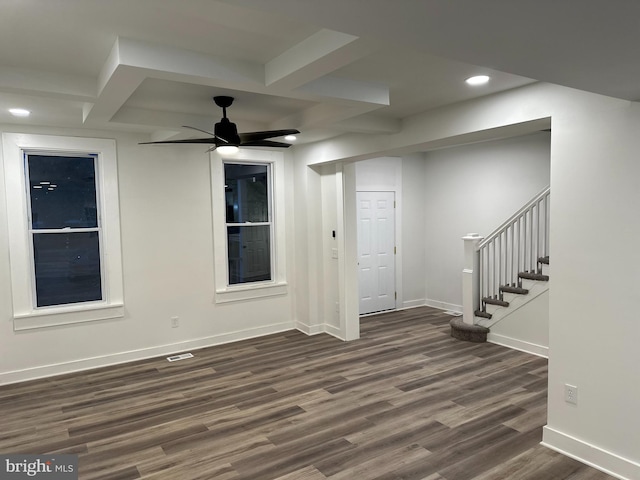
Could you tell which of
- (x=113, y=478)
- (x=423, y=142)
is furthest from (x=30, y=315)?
(x=423, y=142)

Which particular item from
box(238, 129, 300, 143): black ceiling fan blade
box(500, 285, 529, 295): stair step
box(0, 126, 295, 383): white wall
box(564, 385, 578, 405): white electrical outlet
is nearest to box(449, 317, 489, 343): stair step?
box(500, 285, 529, 295): stair step

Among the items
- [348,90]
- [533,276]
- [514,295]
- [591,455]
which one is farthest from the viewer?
[514,295]

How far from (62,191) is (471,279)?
4.98 m

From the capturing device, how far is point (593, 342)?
279 centimetres

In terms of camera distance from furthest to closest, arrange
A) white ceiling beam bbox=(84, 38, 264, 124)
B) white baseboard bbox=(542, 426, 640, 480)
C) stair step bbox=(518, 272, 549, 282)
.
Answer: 1. stair step bbox=(518, 272, 549, 282)
2. white baseboard bbox=(542, 426, 640, 480)
3. white ceiling beam bbox=(84, 38, 264, 124)

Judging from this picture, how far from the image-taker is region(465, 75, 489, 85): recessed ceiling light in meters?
2.96

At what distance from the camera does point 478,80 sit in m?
3.02

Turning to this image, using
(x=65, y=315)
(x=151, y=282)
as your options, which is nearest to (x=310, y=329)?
(x=151, y=282)

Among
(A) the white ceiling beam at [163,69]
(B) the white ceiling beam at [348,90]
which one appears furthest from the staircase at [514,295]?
(A) the white ceiling beam at [163,69]

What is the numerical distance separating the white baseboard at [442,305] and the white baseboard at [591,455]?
155 inches

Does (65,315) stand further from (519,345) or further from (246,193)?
(519,345)

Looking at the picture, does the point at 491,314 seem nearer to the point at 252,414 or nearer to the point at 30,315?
the point at 252,414

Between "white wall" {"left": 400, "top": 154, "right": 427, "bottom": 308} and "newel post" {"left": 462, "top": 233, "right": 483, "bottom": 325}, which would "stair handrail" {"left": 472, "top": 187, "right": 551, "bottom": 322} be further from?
"white wall" {"left": 400, "top": 154, "right": 427, "bottom": 308}

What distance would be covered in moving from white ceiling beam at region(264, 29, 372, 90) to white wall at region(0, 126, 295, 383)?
2.86m
